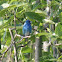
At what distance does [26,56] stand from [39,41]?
0.40 m

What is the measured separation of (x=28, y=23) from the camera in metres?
0.88

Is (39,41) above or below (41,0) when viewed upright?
below

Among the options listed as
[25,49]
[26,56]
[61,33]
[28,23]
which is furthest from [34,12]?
[26,56]

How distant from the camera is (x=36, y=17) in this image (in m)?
0.65

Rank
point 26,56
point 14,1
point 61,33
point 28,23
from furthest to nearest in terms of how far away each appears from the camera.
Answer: point 26,56 → point 28,23 → point 14,1 → point 61,33

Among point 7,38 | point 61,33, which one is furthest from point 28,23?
point 61,33

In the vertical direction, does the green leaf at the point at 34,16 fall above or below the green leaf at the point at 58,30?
above

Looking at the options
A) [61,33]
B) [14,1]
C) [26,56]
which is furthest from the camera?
[26,56]

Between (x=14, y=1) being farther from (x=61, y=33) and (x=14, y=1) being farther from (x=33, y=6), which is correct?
(x=61, y=33)

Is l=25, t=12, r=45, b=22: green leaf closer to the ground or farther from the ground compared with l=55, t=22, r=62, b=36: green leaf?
farther from the ground

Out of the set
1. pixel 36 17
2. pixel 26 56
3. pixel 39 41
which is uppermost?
pixel 36 17

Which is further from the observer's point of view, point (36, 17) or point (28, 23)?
point (28, 23)

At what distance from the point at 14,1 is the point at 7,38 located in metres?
0.27

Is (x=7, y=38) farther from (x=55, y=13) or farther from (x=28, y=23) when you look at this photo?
(x=55, y=13)
